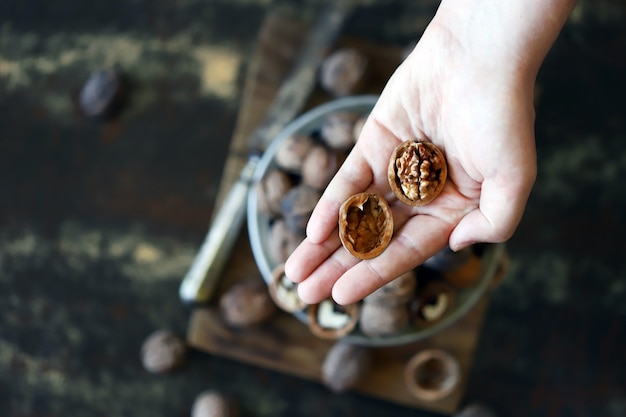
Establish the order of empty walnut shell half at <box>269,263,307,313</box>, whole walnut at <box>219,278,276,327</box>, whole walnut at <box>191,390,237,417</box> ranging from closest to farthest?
empty walnut shell half at <box>269,263,307,313</box> → whole walnut at <box>219,278,276,327</box> → whole walnut at <box>191,390,237,417</box>

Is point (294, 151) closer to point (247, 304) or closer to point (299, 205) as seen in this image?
point (299, 205)

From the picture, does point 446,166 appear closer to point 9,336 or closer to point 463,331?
point 463,331

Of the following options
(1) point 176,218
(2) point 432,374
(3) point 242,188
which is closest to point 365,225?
(3) point 242,188

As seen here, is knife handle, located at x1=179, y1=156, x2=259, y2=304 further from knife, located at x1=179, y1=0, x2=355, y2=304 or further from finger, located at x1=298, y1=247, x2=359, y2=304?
finger, located at x1=298, y1=247, x2=359, y2=304

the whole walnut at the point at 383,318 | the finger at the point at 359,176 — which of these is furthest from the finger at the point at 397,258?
the whole walnut at the point at 383,318

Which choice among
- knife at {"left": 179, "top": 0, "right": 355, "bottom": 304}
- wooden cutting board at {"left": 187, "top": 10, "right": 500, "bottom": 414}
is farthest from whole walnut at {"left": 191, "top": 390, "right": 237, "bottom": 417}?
knife at {"left": 179, "top": 0, "right": 355, "bottom": 304}
